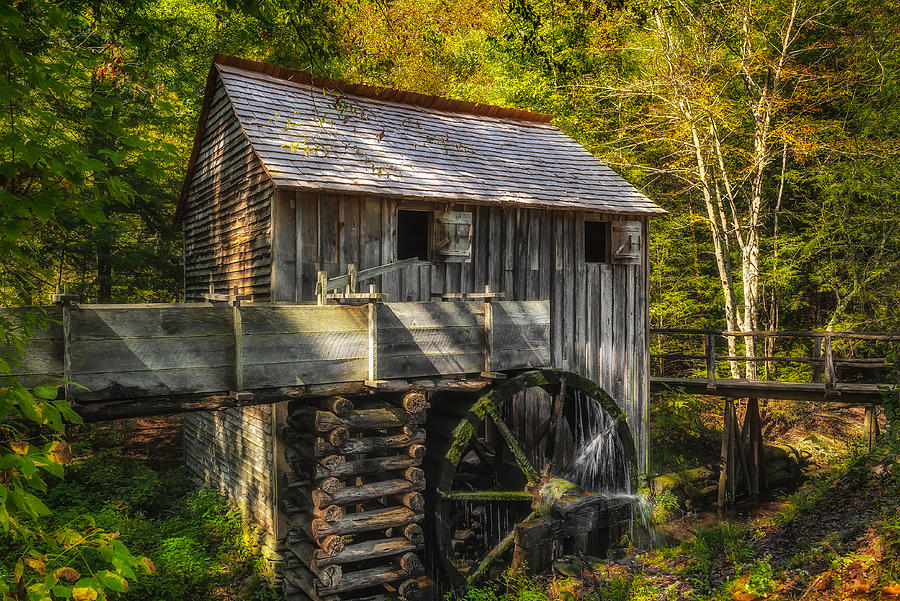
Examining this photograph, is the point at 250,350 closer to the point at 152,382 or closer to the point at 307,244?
the point at 152,382

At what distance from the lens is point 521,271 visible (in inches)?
375

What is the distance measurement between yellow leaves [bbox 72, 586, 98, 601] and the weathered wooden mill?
7.51 ft

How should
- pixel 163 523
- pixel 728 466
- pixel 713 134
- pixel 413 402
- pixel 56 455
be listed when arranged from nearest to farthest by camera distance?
pixel 56 455 → pixel 413 402 → pixel 163 523 → pixel 728 466 → pixel 713 134

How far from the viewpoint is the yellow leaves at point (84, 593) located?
228 centimetres

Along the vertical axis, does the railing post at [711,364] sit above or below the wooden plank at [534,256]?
below

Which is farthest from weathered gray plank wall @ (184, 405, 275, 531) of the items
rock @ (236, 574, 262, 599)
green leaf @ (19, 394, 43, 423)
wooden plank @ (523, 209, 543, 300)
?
green leaf @ (19, 394, 43, 423)

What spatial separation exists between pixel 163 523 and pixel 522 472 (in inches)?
217

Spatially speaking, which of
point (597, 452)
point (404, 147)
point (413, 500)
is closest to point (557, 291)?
point (597, 452)

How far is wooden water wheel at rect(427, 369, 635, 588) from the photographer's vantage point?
7.38 m

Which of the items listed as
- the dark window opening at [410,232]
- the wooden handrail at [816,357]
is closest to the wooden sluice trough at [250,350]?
the dark window opening at [410,232]

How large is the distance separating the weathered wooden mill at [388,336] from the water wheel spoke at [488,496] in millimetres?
38

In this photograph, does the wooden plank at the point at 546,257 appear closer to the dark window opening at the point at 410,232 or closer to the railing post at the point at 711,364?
the dark window opening at the point at 410,232

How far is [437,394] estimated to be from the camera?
329 inches

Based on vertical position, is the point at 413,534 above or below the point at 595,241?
below
